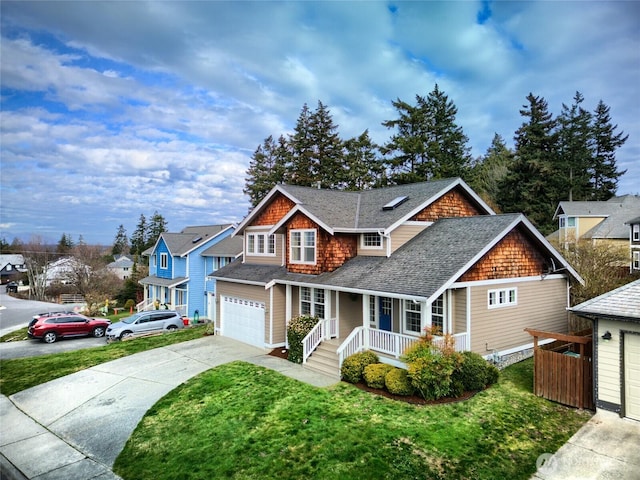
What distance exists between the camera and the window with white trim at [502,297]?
14.3m

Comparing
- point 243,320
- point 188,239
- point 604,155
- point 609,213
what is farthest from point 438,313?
point 604,155

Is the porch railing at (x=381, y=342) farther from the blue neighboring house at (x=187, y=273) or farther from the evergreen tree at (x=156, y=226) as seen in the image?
the evergreen tree at (x=156, y=226)

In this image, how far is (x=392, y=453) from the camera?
344 inches

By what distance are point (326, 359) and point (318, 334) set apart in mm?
1249

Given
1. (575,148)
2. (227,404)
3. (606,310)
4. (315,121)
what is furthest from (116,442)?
(575,148)

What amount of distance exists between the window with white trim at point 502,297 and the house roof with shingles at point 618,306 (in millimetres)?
3739

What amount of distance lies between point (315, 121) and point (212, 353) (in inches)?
1351

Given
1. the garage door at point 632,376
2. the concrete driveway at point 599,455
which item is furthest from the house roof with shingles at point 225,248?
the garage door at point 632,376

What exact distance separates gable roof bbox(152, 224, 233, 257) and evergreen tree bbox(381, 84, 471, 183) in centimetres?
1834

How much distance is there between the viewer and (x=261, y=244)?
2227cm

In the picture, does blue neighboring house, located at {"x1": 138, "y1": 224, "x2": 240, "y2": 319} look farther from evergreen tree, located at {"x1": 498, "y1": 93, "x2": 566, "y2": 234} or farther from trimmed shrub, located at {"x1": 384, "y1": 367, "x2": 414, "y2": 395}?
evergreen tree, located at {"x1": 498, "y1": 93, "x2": 566, "y2": 234}

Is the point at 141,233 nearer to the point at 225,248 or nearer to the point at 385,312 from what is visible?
the point at 225,248

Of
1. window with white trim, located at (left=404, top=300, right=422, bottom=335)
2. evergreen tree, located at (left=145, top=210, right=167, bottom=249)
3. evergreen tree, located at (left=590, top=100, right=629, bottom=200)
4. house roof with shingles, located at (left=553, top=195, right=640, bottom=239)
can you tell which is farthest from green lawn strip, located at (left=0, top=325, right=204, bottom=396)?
evergreen tree, located at (left=145, top=210, right=167, bottom=249)

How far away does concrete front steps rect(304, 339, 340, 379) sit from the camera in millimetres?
14609
